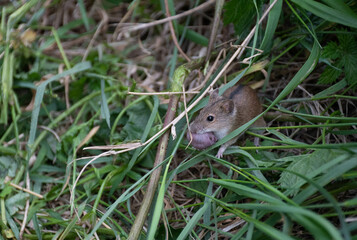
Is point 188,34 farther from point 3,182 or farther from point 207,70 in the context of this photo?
point 3,182

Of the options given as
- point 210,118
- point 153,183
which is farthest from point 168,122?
point 153,183

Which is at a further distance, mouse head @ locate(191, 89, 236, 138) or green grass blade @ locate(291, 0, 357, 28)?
mouse head @ locate(191, 89, 236, 138)

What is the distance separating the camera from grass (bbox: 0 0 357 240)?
288 cm

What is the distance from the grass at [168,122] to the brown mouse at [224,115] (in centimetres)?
16

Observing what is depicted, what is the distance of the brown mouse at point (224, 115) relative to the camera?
11.4ft

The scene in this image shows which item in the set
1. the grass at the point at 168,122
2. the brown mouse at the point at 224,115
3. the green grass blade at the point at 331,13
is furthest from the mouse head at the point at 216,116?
the green grass blade at the point at 331,13

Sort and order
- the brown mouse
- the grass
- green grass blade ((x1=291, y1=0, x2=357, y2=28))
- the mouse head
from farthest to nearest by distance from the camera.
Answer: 1. the mouse head
2. the brown mouse
3. green grass blade ((x1=291, y1=0, x2=357, y2=28))
4. the grass

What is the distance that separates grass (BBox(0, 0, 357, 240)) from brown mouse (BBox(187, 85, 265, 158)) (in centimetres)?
16

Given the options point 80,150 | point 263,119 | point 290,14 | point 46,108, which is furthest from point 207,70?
point 46,108

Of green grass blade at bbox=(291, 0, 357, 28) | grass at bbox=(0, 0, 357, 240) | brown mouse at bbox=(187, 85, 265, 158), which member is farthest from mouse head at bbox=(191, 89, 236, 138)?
green grass blade at bbox=(291, 0, 357, 28)

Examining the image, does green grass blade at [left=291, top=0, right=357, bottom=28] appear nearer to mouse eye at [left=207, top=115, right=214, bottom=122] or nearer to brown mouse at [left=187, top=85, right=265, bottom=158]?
brown mouse at [left=187, top=85, right=265, bottom=158]

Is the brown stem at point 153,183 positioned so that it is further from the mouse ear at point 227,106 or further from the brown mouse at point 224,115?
the mouse ear at point 227,106

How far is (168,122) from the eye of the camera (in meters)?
3.37

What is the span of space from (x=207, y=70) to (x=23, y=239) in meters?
2.60
